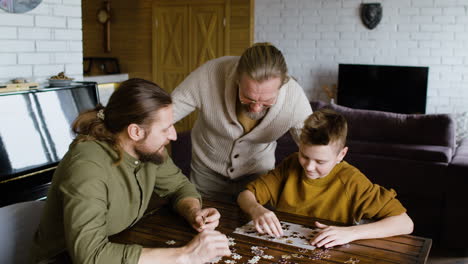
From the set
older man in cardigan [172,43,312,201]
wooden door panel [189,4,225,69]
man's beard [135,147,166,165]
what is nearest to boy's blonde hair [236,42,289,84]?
older man in cardigan [172,43,312,201]

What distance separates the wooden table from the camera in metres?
1.66

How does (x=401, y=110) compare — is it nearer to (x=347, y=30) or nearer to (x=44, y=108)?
(x=347, y=30)

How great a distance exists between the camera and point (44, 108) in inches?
121

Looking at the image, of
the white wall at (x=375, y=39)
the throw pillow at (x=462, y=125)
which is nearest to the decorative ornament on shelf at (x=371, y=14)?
the white wall at (x=375, y=39)

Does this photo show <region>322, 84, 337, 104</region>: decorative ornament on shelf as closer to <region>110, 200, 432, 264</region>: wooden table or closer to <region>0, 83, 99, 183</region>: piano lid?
<region>0, 83, 99, 183</region>: piano lid

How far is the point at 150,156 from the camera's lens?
6.06 feet

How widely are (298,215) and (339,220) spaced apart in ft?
0.60

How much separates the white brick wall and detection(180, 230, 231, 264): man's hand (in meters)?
2.47

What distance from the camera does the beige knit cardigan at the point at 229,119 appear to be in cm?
243

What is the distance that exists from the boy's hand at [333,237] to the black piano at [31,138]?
5.25ft

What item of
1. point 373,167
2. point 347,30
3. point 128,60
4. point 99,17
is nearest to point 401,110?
point 347,30

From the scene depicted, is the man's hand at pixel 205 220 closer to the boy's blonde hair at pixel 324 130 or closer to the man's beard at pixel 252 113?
the boy's blonde hair at pixel 324 130

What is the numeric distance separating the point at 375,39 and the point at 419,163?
13.1 ft

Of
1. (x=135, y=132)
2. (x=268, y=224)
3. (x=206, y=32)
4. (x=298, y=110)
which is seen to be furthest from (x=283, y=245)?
(x=206, y=32)
